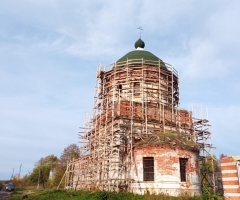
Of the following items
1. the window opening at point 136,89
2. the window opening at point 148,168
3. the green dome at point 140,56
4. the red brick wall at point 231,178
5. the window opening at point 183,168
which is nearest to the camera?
the red brick wall at point 231,178

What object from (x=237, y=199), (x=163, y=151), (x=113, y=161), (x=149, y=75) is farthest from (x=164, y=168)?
(x=149, y=75)

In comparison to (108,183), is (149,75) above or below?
above

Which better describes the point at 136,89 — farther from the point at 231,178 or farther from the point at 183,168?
the point at 231,178

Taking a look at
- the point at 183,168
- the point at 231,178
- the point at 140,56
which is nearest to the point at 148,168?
the point at 183,168

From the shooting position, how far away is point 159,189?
14.9 m

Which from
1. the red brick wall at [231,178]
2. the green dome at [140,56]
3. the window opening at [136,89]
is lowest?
the red brick wall at [231,178]

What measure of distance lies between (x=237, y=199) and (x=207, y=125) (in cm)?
1038

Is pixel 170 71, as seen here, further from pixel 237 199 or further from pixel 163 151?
pixel 237 199

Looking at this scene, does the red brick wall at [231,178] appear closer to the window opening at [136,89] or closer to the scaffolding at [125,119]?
the scaffolding at [125,119]

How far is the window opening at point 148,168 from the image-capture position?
50.8 ft

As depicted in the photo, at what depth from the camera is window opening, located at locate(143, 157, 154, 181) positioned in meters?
15.5

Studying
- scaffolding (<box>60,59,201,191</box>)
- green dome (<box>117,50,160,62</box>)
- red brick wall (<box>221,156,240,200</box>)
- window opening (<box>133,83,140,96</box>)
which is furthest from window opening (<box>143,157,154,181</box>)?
green dome (<box>117,50,160,62</box>)

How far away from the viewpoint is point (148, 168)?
15.7m

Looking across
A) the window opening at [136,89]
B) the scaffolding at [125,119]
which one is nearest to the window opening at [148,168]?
the scaffolding at [125,119]
